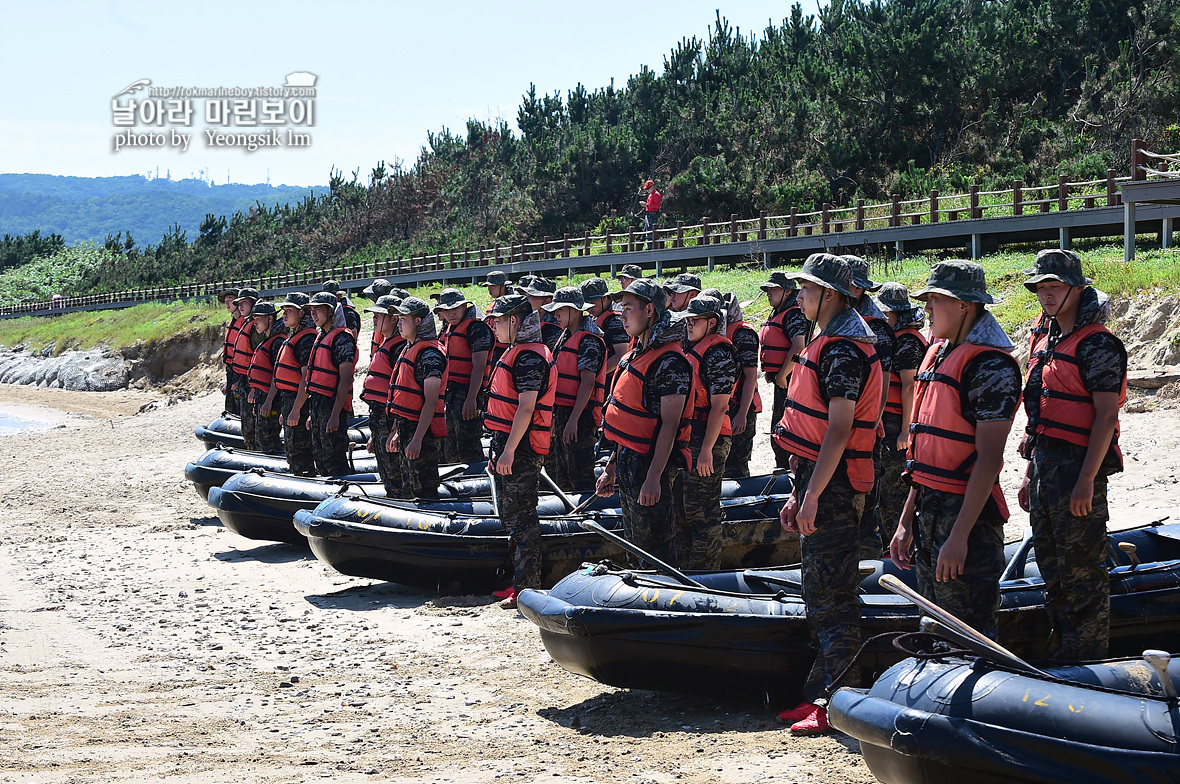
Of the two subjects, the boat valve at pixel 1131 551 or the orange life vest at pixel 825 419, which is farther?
the boat valve at pixel 1131 551

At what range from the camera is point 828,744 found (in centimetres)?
536

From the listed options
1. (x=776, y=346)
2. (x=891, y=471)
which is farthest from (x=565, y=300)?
(x=891, y=471)

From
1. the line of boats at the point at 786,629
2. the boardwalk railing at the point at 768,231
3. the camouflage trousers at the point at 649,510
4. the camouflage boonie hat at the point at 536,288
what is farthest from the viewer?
the boardwalk railing at the point at 768,231

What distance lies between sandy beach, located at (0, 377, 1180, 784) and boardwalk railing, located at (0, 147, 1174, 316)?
11.8 meters

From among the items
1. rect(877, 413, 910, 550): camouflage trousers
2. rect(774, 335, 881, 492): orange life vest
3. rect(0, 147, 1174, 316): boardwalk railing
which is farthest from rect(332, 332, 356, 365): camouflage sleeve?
rect(0, 147, 1174, 316): boardwalk railing

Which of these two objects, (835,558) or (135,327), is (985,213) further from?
(135,327)

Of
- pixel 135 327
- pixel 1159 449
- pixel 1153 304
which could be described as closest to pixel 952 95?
pixel 1153 304

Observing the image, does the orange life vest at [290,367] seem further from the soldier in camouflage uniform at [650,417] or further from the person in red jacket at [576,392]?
the soldier in camouflage uniform at [650,417]

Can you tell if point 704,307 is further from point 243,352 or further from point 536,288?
point 243,352

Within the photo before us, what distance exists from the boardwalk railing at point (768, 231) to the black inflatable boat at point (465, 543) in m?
13.2

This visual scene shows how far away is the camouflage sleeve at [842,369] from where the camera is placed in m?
5.30

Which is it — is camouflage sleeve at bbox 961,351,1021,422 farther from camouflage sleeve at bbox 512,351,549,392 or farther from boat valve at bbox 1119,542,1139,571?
camouflage sleeve at bbox 512,351,549,392

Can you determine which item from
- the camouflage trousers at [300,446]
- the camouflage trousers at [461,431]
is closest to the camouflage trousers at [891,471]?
the camouflage trousers at [461,431]

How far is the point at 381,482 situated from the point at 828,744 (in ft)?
21.2
